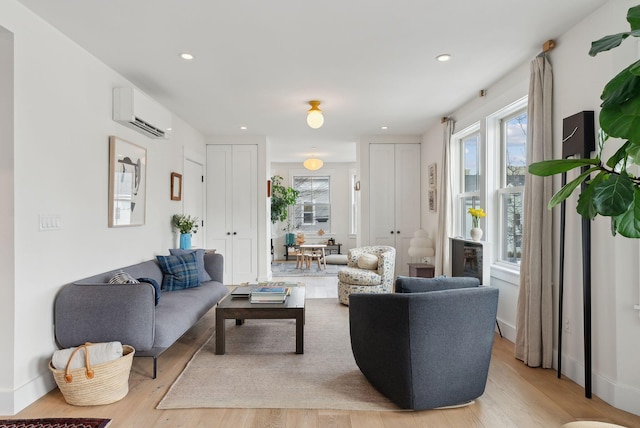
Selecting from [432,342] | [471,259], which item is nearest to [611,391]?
[432,342]

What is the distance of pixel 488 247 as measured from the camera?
383 cm

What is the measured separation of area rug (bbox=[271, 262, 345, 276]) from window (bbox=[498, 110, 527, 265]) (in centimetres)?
402

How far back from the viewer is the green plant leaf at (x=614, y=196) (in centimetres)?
101

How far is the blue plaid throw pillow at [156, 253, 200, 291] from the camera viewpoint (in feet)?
13.3

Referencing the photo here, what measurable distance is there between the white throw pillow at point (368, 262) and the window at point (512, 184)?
5.47 feet

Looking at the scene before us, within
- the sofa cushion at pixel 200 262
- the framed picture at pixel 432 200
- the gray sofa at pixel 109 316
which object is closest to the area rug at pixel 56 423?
the gray sofa at pixel 109 316

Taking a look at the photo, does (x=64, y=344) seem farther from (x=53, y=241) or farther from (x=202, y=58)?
(x=202, y=58)

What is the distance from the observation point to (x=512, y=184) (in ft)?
12.8

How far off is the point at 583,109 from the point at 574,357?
5.87 ft

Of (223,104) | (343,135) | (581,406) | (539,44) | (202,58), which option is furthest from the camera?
(343,135)

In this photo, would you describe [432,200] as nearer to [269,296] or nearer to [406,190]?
[406,190]

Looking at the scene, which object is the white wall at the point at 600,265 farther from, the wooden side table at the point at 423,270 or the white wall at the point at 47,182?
the white wall at the point at 47,182

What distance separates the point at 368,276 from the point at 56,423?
11.4ft

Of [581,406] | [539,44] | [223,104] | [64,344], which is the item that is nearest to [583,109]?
[539,44]
